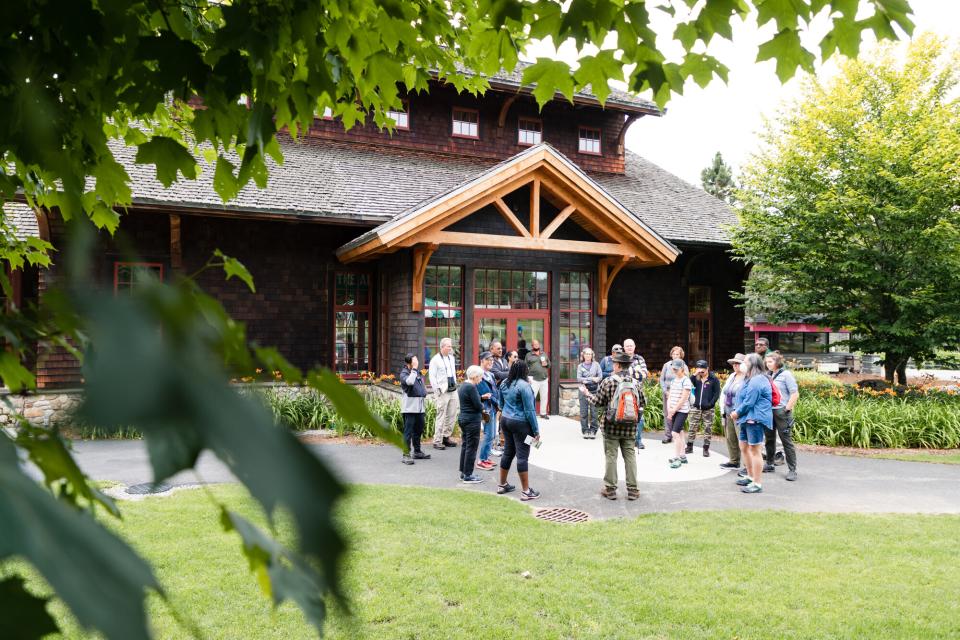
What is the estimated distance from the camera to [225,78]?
2.06 m

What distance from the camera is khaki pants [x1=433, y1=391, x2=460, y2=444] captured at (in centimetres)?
1081

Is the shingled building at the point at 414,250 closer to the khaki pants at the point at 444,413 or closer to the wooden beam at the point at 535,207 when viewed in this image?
the wooden beam at the point at 535,207

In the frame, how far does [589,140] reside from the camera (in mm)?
19016

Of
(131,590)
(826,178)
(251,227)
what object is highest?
(826,178)

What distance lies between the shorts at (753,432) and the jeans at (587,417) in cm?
406

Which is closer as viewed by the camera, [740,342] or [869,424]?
[869,424]

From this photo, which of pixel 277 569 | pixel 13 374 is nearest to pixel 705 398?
pixel 13 374

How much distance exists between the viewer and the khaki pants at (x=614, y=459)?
24.4 ft

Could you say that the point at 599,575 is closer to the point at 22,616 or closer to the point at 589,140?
the point at 22,616

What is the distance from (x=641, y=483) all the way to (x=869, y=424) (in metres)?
5.98

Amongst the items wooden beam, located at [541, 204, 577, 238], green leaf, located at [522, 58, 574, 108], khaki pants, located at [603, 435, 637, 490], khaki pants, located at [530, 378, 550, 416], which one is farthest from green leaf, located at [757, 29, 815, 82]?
khaki pants, located at [530, 378, 550, 416]

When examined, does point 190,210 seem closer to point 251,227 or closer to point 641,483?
point 251,227

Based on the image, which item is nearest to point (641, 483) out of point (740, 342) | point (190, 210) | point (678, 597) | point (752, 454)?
point (752, 454)

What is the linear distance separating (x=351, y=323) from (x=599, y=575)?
1036cm
